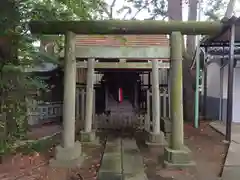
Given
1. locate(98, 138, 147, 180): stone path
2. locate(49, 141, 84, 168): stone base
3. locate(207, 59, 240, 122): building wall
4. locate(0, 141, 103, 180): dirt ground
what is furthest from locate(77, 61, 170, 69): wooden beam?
locate(49, 141, 84, 168): stone base

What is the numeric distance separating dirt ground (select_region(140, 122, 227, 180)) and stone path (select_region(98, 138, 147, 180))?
21 centimetres

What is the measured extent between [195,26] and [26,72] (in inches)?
148

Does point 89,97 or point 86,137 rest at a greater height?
point 89,97

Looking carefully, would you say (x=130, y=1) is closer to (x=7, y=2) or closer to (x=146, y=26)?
(x=146, y=26)

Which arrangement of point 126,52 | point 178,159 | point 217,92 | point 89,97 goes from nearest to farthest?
point 178,159
point 126,52
point 89,97
point 217,92

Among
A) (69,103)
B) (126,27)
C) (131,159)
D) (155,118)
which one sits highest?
(126,27)

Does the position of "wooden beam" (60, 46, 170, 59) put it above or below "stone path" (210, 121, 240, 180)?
above

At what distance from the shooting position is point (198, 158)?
761cm

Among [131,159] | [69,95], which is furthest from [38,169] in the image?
[131,159]

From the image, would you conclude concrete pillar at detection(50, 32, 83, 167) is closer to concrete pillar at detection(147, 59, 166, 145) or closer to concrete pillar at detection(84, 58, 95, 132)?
concrete pillar at detection(84, 58, 95, 132)

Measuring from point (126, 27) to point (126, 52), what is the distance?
0.64 meters

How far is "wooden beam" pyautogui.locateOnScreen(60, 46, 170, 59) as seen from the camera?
23.5ft

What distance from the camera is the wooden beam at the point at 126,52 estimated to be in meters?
7.17

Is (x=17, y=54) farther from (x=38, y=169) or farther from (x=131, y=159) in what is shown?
(x=131, y=159)
